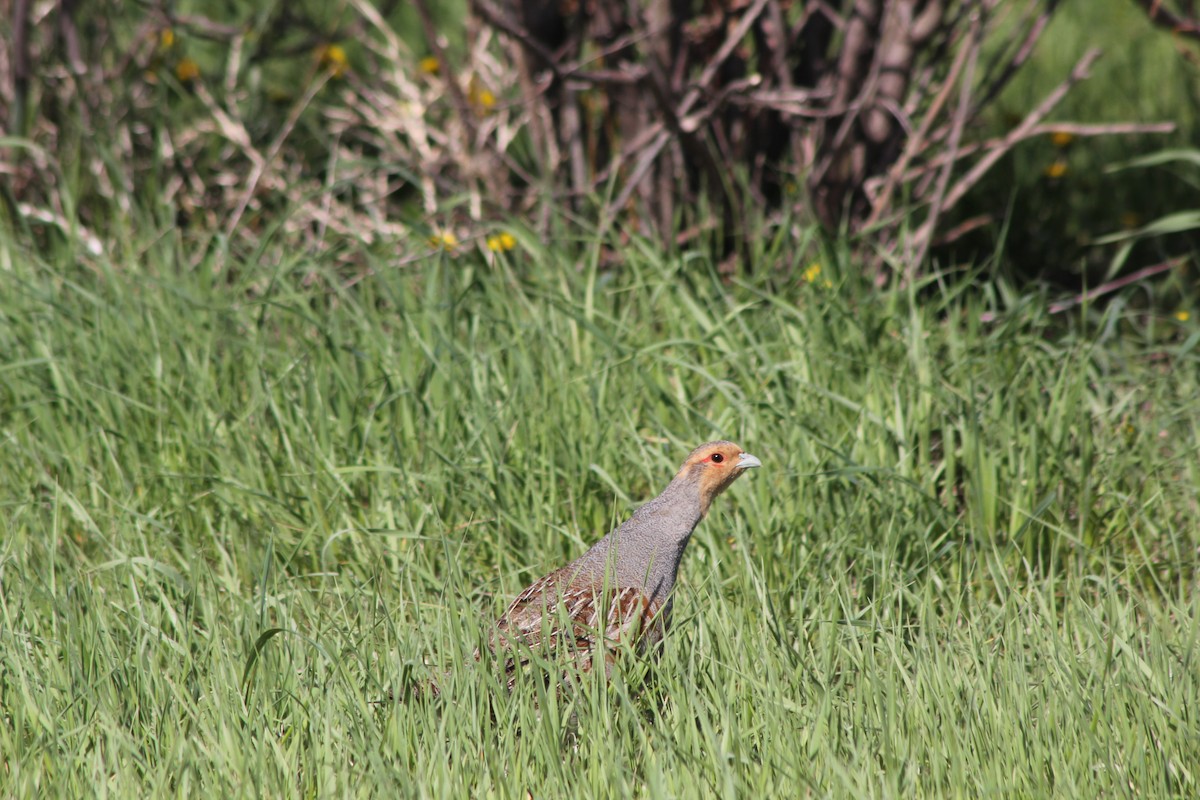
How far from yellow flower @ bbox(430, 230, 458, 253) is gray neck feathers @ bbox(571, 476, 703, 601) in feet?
5.39

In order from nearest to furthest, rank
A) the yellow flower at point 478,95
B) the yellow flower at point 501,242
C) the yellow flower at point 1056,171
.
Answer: the yellow flower at point 501,242 < the yellow flower at point 478,95 < the yellow flower at point 1056,171

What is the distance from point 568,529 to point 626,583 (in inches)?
29.3

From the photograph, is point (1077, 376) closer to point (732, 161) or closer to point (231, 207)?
point (732, 161)

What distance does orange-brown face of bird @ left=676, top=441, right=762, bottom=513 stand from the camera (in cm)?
349

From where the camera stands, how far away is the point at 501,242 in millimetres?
5332

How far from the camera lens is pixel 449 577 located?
3.30 metres

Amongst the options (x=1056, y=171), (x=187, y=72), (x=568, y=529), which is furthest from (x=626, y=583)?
(x=187, y=72)

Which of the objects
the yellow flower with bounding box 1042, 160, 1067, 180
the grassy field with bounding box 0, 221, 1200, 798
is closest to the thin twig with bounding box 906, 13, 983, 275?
the grassy field with bounding box 0, 221, 1200, 798

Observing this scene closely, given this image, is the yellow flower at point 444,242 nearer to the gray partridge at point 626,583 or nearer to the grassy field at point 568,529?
the grassy field at point 568,529

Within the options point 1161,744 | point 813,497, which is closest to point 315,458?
point 813,497

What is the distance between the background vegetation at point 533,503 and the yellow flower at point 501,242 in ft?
0.19

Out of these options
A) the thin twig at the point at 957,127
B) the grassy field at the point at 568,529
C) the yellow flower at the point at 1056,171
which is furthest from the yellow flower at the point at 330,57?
the yellow flower at the point at 1056,171

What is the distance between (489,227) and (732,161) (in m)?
1.13

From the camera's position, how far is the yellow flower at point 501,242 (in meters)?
5.18
